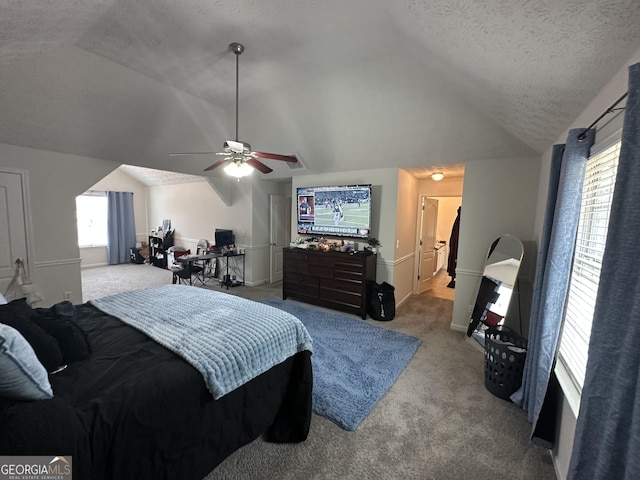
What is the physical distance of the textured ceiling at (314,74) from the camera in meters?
1.33

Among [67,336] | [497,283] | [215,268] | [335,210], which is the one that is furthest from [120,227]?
[497,283]

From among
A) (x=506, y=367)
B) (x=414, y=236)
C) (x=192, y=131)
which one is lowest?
(x=506, y=367)

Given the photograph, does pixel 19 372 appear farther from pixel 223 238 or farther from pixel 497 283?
pixel 223 238

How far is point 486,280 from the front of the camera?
3244mm

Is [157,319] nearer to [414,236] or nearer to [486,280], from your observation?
[486,280]

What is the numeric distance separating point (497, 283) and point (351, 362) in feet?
6.41

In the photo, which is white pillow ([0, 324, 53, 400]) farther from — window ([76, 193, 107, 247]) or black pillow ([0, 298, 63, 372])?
window ([76, 193, 107, 247])

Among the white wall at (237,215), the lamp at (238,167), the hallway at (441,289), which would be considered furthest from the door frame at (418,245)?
the lamp at (238,167)

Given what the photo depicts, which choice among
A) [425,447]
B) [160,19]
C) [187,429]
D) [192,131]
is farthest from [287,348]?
[192,131]

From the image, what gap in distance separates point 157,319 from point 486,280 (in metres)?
3.47

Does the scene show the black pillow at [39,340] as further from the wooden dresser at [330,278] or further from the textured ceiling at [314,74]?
the wooden dresser at [330,278]

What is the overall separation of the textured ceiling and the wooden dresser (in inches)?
58.1

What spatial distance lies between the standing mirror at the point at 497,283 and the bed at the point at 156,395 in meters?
2.37

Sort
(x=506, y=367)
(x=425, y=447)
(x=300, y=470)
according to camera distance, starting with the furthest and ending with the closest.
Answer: (x=506, y=367)
(x=425, y=447)
(x=300, y=470)
